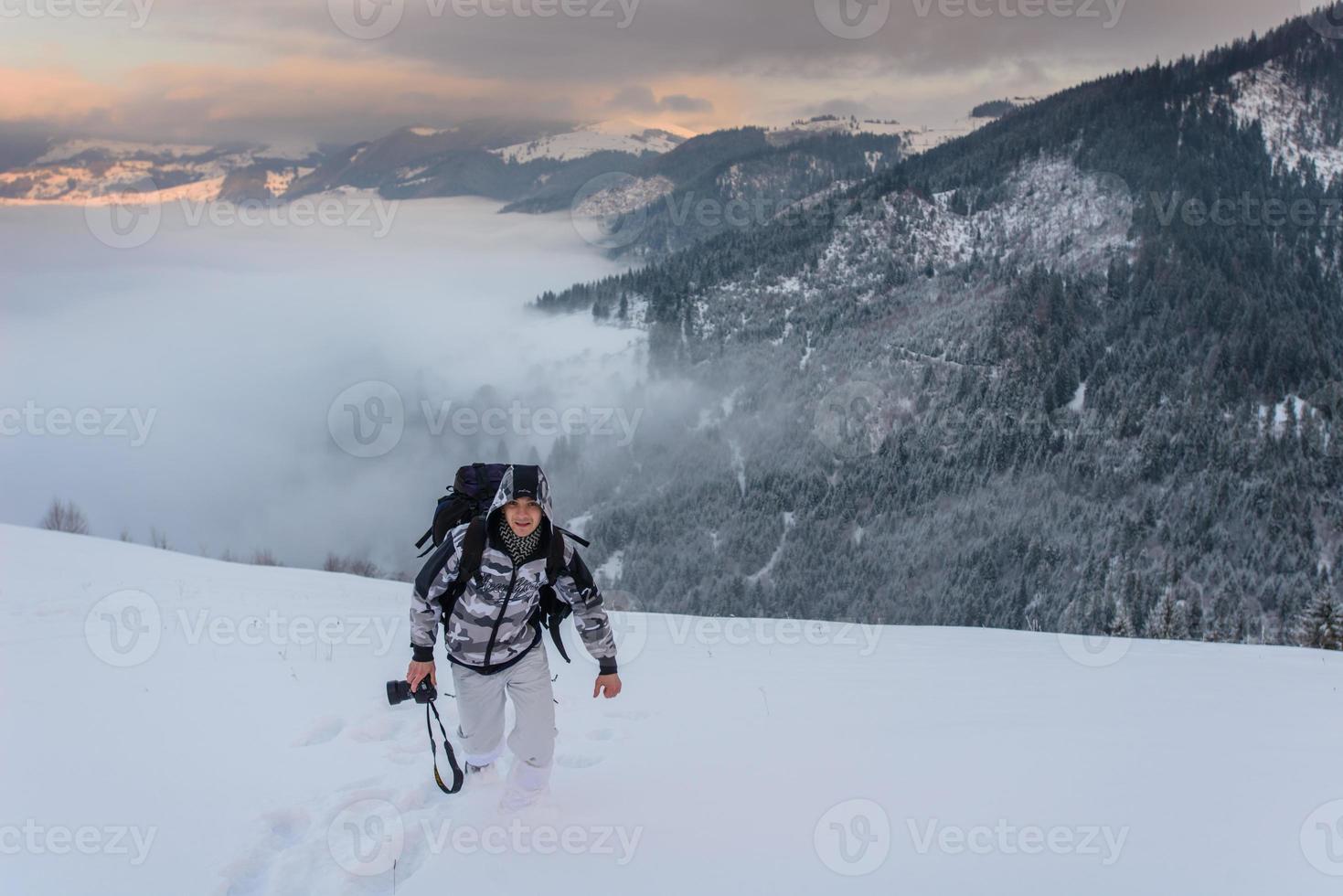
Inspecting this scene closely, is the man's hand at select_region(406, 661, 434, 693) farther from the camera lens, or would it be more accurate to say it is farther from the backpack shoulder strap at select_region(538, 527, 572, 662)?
the backpack shoulder strap at select_region(538, 527, 572, 662)

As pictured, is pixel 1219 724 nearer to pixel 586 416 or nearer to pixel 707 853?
pixel 707 853

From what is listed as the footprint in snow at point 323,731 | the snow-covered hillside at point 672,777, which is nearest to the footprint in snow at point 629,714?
the snow-covered hillside at point 672,777

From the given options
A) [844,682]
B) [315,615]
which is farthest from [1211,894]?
[315,615]

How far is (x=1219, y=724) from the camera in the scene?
7.16m

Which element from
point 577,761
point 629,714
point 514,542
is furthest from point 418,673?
point 629,714

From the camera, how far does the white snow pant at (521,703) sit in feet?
17.3

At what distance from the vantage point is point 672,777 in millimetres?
5852

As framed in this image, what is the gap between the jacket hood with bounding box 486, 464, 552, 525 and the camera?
489 cm

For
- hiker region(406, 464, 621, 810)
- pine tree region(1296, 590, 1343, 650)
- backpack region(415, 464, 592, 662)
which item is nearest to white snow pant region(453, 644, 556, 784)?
hiker region(406, 464, 621, 810)

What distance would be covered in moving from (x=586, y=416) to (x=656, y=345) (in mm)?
25277

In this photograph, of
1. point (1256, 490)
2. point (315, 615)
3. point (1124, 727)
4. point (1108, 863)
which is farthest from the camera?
point (1256, 490)

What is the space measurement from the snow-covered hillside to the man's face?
2.04 meters

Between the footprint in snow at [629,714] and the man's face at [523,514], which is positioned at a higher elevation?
the man's face at [523,514]

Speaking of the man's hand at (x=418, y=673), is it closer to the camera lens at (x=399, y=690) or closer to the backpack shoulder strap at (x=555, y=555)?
the camera lens at (x=399, y=690)
